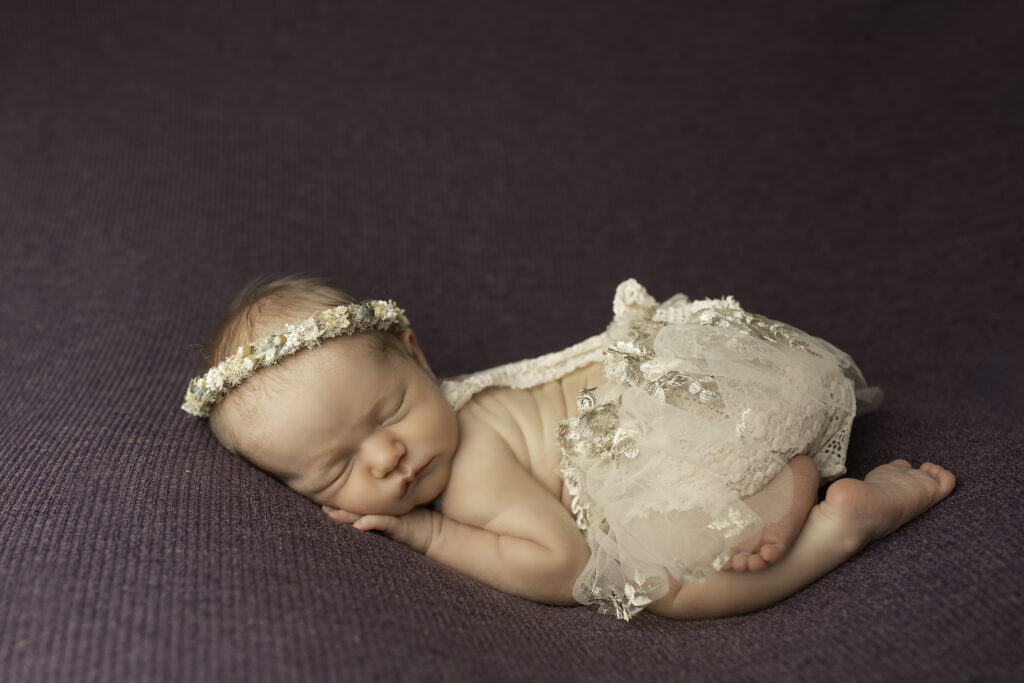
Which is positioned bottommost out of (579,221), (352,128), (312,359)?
(312,359)

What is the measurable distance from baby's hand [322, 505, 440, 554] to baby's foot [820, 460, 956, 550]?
61 cm

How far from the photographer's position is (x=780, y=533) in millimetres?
1207

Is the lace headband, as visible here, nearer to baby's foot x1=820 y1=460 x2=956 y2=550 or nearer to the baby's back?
the baby's back

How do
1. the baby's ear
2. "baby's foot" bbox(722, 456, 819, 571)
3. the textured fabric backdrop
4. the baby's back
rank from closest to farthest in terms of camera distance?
"baby's foot" bbox(722, 456, 819, 571) → the baby's back → the baby's ear → the textured fabric backdrop

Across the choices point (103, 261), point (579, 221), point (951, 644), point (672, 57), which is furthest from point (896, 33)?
point (103, 261)

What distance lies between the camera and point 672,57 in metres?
2.31

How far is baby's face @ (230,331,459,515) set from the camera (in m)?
1.33

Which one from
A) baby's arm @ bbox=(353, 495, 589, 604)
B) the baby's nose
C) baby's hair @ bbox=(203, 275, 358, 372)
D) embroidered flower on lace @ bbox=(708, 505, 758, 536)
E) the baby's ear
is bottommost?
baby's arm @ bbox=(353, 495, 589, 604)

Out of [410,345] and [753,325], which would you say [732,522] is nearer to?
[753,325]

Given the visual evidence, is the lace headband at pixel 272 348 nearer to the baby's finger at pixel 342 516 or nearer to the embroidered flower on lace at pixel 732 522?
the baby's finger at pixel 342 516

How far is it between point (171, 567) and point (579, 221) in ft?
Result: 4.47

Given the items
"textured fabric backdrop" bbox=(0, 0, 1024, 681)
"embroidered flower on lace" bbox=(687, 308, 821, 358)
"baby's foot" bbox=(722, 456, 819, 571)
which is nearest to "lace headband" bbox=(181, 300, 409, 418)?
"textured fabric backdrop" bbox=(0, 0, 1024, 681)

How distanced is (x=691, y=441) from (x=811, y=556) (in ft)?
0.77

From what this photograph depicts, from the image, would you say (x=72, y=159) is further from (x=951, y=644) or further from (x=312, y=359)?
(x=951, y=644)
